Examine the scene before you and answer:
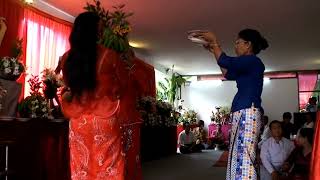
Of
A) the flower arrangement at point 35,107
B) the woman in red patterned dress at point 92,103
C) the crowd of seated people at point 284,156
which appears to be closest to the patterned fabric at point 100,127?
the woman in red patterned dress at point 92,103

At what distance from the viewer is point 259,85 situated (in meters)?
2.17

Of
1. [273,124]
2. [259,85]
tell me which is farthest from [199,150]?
[259,85]

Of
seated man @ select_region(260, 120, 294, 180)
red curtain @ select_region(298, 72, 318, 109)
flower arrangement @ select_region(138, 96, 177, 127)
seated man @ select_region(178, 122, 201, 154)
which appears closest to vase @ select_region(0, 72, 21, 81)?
seated man @ select_region(260, 120, 294, 180)

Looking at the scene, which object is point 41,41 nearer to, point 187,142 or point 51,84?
point 51,84

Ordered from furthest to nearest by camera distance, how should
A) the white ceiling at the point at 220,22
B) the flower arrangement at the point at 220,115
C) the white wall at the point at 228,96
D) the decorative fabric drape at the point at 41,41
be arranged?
the flower arrangement at the point at 220,115 → the white wall at the point at 228,96 → the white ceiling at the point at 220,22 → the decorative fabric drape at the point at 41,41

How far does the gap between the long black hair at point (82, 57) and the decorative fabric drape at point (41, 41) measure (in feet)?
9.53

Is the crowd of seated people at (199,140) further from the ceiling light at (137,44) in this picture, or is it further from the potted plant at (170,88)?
the ceiling light at (137,44)

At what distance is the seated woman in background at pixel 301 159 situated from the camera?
10.8ft

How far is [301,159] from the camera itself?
3.47 metres

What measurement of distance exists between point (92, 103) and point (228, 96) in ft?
38.5

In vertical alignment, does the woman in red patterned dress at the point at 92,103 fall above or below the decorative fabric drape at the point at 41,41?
below

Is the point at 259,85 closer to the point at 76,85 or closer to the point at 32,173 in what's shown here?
the point at 76,85

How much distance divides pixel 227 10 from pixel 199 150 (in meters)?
5.43

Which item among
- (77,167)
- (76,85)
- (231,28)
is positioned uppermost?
(231,28)
